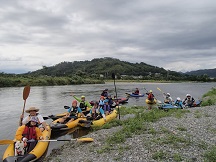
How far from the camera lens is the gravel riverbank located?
21.9 ft

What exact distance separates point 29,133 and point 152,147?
4469 millimetres

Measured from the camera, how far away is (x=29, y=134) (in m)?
8.18

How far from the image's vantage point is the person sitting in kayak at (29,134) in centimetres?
786

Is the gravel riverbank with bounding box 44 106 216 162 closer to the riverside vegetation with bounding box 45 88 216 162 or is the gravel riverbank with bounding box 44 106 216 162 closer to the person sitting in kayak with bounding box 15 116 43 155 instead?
the riverside vegetation with bounding box 45 88 216 162

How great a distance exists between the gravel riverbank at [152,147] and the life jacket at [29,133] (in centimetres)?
97

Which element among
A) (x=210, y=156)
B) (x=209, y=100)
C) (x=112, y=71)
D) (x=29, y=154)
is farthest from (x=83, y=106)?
(x=112, y=71)

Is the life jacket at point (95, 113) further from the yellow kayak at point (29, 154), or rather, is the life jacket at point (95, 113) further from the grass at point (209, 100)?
the grass at point (209, 100)

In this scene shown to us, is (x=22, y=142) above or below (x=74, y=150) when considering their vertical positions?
above

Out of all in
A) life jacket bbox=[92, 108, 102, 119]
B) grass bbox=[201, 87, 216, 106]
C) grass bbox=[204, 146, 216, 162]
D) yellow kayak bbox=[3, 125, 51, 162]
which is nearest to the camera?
grass bbox=[204, 146, 216, 162]

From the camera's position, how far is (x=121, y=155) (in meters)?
7.02

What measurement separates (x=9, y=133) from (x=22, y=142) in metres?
5.67

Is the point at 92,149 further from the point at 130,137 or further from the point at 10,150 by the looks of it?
the point at 10,150

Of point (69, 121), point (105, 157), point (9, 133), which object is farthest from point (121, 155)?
point (9, 133)

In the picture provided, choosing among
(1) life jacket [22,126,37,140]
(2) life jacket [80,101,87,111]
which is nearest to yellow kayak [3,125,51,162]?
(1) life jacket [22,126,37,140]
